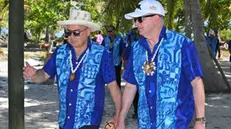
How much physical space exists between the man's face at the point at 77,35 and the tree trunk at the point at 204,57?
7620mm

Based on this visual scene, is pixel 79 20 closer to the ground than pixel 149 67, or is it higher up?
higher up

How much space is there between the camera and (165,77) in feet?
11.4

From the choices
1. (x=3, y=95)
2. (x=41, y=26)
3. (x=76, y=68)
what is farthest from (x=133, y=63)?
(x=41, y=26)

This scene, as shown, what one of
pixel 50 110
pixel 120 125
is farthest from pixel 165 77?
pixel 50 110

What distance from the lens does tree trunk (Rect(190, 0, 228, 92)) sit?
11.3 m

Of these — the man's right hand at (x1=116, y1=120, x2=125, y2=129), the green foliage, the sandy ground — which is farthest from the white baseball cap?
the green foliage

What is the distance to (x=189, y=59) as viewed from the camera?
3475mm

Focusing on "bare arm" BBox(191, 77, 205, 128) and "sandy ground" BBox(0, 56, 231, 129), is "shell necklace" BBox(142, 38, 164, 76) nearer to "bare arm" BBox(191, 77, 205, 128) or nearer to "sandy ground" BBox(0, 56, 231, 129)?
"bare arm" BBox(191, 77, 205, 128)

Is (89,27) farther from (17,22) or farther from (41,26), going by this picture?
(41,26)

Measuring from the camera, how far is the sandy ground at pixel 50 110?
8.23 metres

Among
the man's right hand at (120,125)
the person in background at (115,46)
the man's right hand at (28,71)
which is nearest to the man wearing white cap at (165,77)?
the man's right hand at (120,125)

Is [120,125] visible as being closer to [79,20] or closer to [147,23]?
[147,23]

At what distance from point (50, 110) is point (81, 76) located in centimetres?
578

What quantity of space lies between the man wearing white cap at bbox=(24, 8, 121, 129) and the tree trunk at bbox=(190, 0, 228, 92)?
7.60 m
